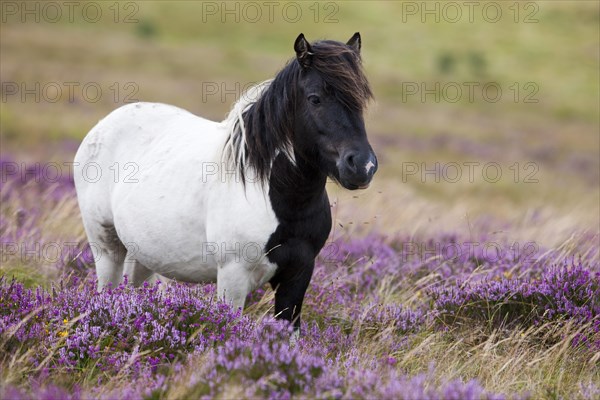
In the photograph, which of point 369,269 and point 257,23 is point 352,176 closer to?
point 369,269

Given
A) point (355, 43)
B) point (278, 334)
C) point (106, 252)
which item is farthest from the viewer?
point (106, 252)

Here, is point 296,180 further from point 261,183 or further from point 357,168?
point 357,168

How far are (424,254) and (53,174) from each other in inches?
292

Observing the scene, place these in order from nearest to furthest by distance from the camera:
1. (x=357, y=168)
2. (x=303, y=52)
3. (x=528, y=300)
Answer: (x=357, y=168)
(x=303, y=52)
(x=528, y=300)

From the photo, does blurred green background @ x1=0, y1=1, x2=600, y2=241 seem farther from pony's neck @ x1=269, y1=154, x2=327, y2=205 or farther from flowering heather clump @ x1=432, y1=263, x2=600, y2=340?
flowering heather clump @ x1=432, y1=263, x2=600, y2=340

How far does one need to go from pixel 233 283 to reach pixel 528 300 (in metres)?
2.39

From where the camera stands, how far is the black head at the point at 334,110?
12.6 ft

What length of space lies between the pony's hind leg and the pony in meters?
0.46

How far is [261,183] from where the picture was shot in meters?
4.34

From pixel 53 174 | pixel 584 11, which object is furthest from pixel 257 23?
pixel 53 174

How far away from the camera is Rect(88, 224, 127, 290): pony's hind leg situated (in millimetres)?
5641

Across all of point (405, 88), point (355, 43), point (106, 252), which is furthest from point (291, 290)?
point (405, 88)

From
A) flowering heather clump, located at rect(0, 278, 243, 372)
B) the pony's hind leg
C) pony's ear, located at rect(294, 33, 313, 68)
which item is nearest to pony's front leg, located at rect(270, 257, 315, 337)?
flowering heather clump, located at rect(0, 278, 243, 372)

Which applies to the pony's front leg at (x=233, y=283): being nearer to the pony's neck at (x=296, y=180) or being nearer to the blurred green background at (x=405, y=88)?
the pony's neck at (x=296, y=180)
